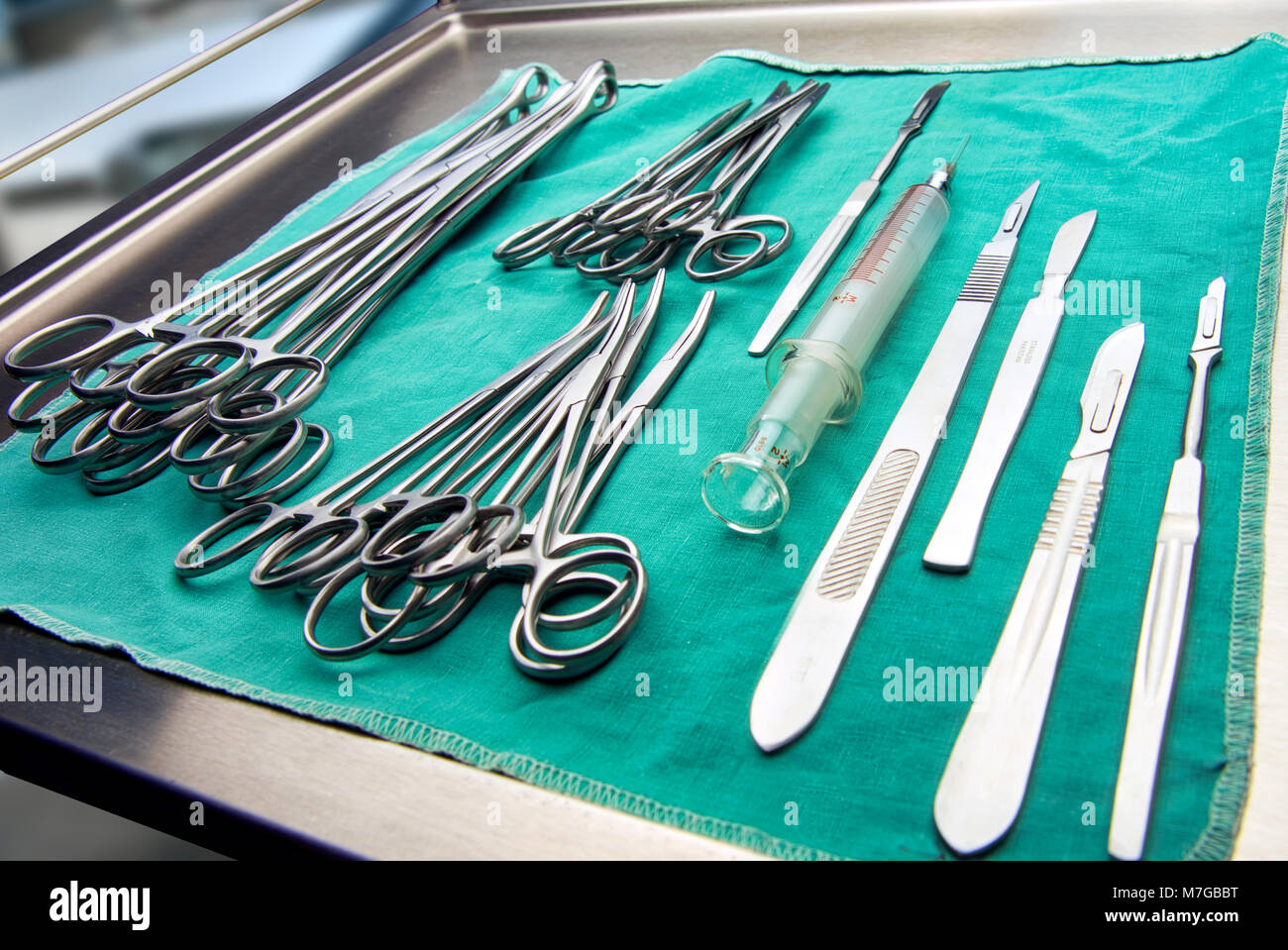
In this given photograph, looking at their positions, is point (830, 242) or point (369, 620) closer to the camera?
point (369, 620)

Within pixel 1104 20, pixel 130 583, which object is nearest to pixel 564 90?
pixel 1104 20

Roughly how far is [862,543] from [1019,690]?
13 centimetres

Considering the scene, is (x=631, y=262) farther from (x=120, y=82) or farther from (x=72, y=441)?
(x=120, y=82)

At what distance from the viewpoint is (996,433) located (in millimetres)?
630

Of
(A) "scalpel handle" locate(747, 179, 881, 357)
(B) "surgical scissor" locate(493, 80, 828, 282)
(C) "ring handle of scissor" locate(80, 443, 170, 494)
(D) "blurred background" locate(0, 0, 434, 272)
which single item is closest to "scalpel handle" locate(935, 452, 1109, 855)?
(A) "scalpel handle" locate(747, 179, 881, 357)

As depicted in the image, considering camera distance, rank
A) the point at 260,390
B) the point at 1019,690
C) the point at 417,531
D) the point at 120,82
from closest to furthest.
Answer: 1. the point at 1019,690
2. the point at 417,531
3. the point at 260,390
4. the point at 120,82

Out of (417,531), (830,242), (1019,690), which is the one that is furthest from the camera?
(830,242)

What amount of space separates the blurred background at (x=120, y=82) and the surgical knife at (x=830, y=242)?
68cm

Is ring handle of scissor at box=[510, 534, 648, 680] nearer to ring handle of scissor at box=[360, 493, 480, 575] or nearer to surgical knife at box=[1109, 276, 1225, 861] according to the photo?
ring handle of scissor at box=[360, 493, 480, 575]

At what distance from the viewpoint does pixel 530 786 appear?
49 cm

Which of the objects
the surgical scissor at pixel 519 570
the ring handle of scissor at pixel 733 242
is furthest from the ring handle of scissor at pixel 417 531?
the ring handle of scissor at pixel 733 242

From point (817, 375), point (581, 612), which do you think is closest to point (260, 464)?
Result: point (581, 612)

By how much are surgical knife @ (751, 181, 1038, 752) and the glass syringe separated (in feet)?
0.14
